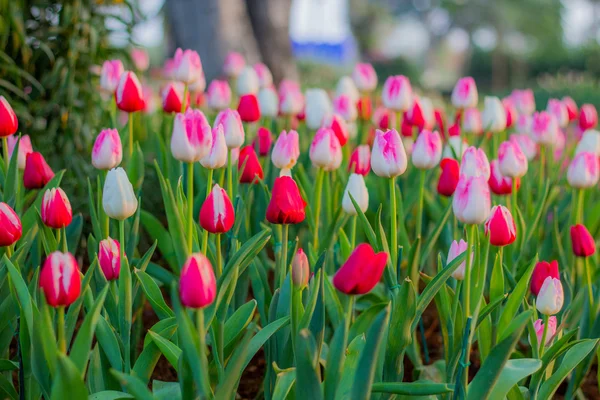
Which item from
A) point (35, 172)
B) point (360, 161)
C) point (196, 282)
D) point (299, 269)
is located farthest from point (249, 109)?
point (196, 282)

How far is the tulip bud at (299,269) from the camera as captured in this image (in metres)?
1.29

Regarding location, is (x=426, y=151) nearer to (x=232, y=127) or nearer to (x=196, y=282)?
(x=232, y=127)

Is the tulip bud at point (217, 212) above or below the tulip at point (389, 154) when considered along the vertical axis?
below

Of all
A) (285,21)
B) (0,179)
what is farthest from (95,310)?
(285,21)

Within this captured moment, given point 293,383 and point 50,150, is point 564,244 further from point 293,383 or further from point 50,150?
point 50,150

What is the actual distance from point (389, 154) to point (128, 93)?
0.75 metres

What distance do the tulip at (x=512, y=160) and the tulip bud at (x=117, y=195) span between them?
39.3 inches

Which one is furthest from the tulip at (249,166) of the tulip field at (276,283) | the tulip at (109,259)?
the tulip at (109,259)

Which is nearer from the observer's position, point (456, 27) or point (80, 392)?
point (80, 392)

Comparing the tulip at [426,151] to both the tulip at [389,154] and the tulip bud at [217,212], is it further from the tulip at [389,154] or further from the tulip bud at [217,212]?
the tulip bud at [217,212]

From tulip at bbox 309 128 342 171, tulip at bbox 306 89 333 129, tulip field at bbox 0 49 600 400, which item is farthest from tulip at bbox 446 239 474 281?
tulip at bbox 306 89 333 129

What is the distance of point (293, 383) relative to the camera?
4.27 feet

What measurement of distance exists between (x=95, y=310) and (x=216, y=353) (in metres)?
0.29

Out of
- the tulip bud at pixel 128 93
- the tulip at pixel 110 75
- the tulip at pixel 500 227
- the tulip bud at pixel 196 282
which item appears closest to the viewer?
the tulip bud at pixel 196 282
